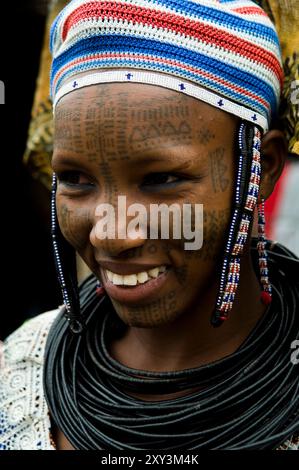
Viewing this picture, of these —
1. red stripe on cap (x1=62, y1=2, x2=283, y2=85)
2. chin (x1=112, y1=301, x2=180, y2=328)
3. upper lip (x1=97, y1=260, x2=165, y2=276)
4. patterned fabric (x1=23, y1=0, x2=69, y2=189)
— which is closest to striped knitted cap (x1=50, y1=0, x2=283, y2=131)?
red stripe on cap (x1=62, y1=2, x2=283, y2=85)

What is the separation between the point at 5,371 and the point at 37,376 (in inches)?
5.2

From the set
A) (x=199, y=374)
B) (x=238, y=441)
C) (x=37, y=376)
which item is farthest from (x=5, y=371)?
(x=238, y=441)

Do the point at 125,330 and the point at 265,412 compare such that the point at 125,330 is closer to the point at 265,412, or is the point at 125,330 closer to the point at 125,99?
the point at 265,412

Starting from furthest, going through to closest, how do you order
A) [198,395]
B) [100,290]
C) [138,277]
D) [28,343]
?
[28,343] → [100,290] → [198,395] → [138,277]

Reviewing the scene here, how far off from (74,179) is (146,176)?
0.25 metres

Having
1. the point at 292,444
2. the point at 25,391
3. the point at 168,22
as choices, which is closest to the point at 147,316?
the point at 292,444

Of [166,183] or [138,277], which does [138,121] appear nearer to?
[166,183]

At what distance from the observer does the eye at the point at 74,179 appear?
6.05 feet

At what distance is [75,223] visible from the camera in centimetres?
188

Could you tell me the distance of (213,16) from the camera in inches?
71.1

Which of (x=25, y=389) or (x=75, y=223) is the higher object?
(x=75, y=223)

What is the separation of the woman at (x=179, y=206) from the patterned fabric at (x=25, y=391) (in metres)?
0.01

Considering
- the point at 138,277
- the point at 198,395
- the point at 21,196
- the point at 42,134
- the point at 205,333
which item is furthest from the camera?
the point at 21,196

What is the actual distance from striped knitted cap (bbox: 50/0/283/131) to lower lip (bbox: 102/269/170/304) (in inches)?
19.1
